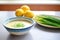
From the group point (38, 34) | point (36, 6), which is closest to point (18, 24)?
point (38, 34)

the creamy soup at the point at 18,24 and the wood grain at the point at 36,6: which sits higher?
the creamy soup at the point at 18,24

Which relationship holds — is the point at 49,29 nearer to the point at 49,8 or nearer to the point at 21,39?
the point at 21,39

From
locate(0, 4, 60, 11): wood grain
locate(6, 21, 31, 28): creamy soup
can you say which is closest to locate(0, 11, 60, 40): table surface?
locate(6, 21, 31, 28): creamy soup

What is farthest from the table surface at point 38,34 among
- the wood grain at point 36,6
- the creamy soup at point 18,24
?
the wood grain at point 36,6

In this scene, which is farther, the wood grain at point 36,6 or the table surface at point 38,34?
the wood grain at point 36,6

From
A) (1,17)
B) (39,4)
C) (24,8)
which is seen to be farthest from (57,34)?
(39,4)

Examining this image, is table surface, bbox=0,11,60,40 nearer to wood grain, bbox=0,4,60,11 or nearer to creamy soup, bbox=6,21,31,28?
creamy soup, bbox=6,21,31,28

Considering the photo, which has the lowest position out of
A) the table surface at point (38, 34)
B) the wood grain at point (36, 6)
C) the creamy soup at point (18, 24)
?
the wood grain at point (36, 6)

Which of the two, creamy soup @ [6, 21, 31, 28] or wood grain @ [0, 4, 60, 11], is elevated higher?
creamy soup @ [6, 21, 31, 28]

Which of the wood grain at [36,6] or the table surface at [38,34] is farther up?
the table surface at [38,34]

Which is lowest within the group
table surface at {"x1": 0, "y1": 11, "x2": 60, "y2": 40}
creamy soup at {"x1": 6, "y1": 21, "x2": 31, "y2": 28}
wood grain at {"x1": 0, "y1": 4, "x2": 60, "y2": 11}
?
wood grain at {"x1": 0, "y1": 4, "x2": 60, "y2": 11}

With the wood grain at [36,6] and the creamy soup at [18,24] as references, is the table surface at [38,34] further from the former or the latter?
the wood grain at [36,6]
